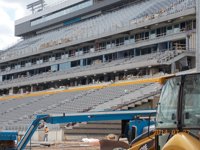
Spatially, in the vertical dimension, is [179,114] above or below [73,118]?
above

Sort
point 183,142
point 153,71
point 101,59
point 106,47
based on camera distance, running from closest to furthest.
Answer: point 183,142
point 153,71
point 101,59
point 106,47

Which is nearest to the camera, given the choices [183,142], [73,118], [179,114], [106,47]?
[183,142]

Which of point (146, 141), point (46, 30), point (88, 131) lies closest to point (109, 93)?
point (88, 131)

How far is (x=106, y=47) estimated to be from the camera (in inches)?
2018

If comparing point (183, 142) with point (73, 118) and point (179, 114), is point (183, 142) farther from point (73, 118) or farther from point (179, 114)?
point (73, 118)

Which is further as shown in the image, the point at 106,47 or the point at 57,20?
the point at 57,20

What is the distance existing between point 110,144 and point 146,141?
4.22 meters

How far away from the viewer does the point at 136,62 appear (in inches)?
1651

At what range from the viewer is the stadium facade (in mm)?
40562

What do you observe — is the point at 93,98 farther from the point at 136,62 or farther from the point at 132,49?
the point at 132,49

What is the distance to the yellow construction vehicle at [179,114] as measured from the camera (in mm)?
5727

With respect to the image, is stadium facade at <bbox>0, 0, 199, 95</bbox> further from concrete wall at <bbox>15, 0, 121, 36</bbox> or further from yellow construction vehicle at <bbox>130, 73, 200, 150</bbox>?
yellow construction vehicle at <bbox>130, 73, 200, 150</bbox>

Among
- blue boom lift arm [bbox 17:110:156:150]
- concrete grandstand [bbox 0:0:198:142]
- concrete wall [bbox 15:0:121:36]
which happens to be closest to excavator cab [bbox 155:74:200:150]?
blue boom lift arm [bbox 17:110:156:150]

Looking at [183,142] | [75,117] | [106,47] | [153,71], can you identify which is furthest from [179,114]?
[106,47]
